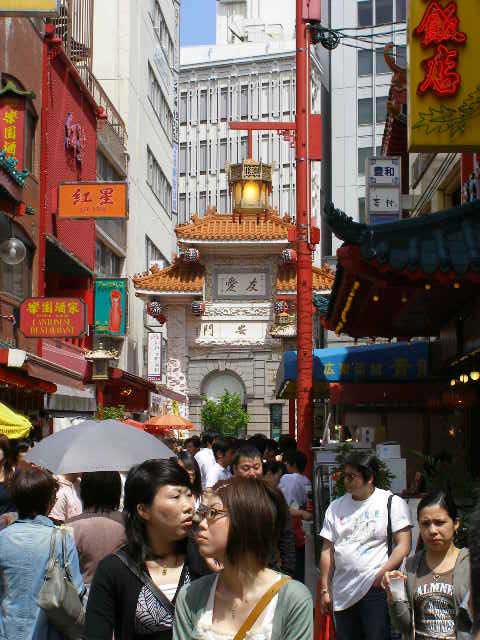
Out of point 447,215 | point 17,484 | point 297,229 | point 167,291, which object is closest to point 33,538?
point 17,484

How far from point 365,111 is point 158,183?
1769 cm

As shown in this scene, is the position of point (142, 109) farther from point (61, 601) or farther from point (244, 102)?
point (61, 601)

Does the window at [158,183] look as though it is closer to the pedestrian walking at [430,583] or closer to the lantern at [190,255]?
the lantern at [190,255]

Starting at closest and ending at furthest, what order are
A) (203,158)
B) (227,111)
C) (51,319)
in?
(51,319) < (227,111) < (203,158)

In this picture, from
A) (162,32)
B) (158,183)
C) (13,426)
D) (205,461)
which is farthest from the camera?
(162,32)

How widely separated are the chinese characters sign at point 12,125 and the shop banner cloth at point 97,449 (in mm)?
15235

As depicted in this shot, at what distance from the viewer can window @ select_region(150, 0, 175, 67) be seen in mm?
47834

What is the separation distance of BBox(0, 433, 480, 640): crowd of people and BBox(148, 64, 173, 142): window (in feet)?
131

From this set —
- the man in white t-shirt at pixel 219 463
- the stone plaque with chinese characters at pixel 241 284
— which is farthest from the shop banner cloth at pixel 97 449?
the stone plaque with chinese characters at pixel 241 284

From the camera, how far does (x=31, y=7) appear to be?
12469mm

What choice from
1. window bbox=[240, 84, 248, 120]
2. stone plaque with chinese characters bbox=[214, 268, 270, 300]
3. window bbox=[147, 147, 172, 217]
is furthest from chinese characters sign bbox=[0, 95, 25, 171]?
window bbox=[240, 84, 248, 120]

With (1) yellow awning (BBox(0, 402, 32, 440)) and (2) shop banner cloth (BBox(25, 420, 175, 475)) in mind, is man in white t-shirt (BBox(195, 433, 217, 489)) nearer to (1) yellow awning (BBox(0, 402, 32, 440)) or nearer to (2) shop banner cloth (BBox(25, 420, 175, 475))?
(1) yellow awning (BBox(0, 402, 32, 440))

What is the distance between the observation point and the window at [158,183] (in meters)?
47.2

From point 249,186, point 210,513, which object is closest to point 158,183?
point 249,186
